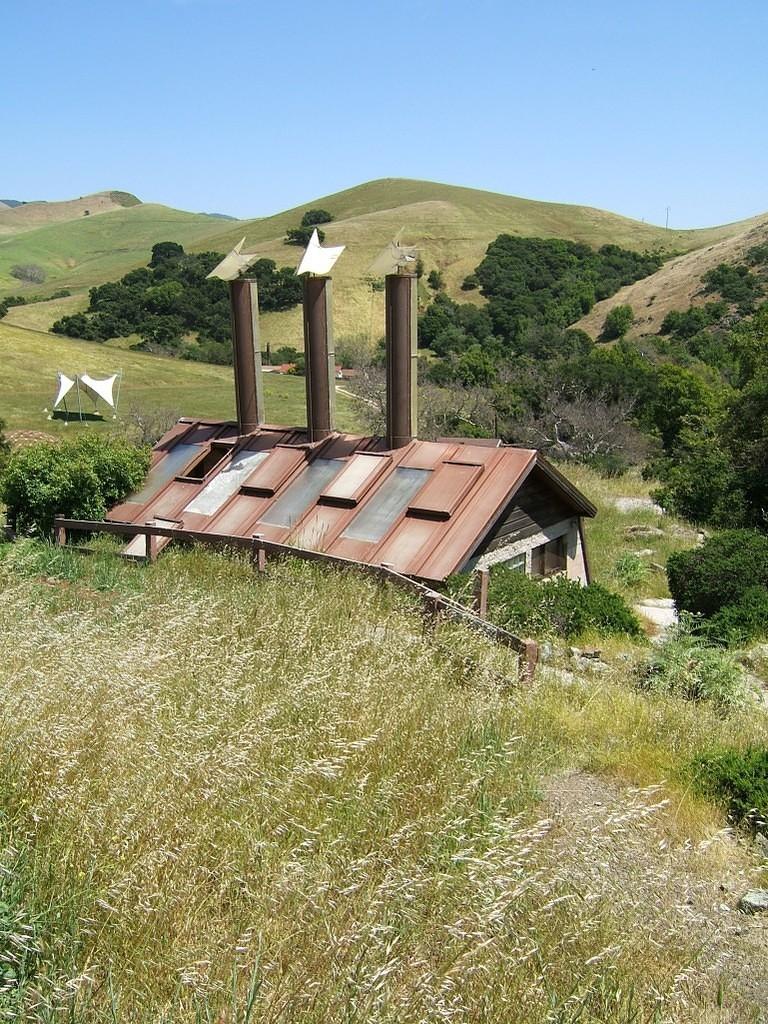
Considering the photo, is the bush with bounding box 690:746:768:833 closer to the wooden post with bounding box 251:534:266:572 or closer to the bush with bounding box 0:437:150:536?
the wooden post with bounding box 251:534:266:572

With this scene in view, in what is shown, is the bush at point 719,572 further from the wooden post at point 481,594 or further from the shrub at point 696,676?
the wooden post at point 481,594

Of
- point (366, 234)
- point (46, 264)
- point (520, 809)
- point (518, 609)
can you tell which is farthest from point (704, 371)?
point (46, 264)

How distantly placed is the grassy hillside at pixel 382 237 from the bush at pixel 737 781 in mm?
54746

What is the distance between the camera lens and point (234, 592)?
8.67 meters

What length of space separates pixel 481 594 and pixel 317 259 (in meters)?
7.43

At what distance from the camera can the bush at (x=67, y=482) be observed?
14188 millimetres

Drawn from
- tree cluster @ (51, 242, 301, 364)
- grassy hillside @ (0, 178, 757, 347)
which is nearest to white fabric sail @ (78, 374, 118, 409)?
tree cluster @ (51, 242, 301, 364)

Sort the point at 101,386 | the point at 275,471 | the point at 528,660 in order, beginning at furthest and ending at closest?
the point at 101,386 → the point at 275,471 → the point at 528,660

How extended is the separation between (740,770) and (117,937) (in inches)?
163

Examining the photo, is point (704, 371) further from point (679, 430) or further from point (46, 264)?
point (46, 264)

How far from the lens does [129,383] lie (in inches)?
1935

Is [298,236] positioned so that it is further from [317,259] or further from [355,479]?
[355,479]

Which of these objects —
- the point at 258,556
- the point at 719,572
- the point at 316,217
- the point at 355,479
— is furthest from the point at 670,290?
the point at 258,556

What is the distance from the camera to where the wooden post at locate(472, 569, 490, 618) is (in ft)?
30.2
